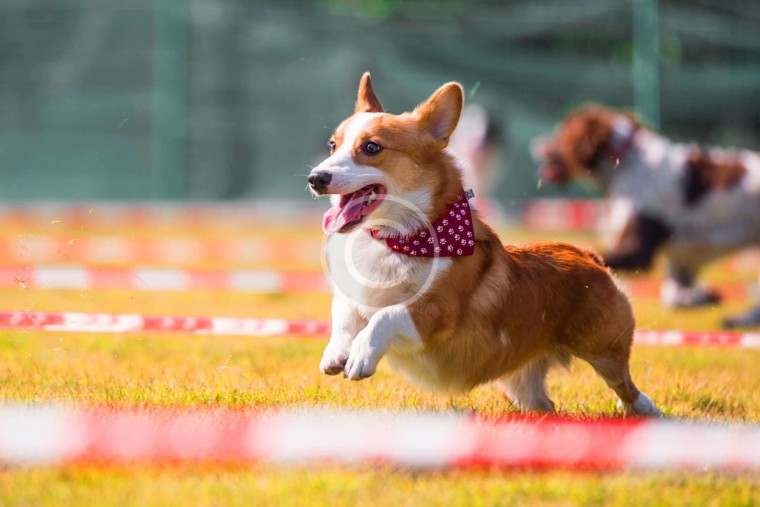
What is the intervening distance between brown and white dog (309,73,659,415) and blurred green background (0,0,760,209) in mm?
11996

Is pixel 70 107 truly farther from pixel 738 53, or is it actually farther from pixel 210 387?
pixel 210 387

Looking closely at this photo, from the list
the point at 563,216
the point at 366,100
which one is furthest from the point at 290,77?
the point at 366,100

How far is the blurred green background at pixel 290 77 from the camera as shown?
51.9 feet

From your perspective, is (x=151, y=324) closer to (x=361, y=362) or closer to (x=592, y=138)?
(x=361, y=362)

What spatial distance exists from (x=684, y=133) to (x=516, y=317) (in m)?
14.1

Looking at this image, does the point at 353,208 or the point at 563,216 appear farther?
the point at 563,216

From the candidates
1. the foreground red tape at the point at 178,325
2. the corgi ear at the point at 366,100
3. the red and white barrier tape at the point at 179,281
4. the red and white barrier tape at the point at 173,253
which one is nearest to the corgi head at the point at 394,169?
the corgi ear at the point at 366,100

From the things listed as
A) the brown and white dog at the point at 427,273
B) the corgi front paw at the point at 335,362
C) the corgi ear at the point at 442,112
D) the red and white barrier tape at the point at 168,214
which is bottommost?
the red and white barrier tape at the point at 168,214

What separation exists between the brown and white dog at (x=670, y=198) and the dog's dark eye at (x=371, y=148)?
15.3ft

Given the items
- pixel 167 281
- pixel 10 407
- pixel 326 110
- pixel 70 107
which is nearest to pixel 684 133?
pixel 326 110

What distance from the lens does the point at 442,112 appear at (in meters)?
3.63

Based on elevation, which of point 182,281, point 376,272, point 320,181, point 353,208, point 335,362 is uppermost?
point 320,181

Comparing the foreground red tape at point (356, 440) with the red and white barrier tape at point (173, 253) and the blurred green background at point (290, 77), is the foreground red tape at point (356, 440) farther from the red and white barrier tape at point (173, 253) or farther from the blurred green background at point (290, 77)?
the blurred green background at point (290, 77)

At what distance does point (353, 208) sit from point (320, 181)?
0.18 m
